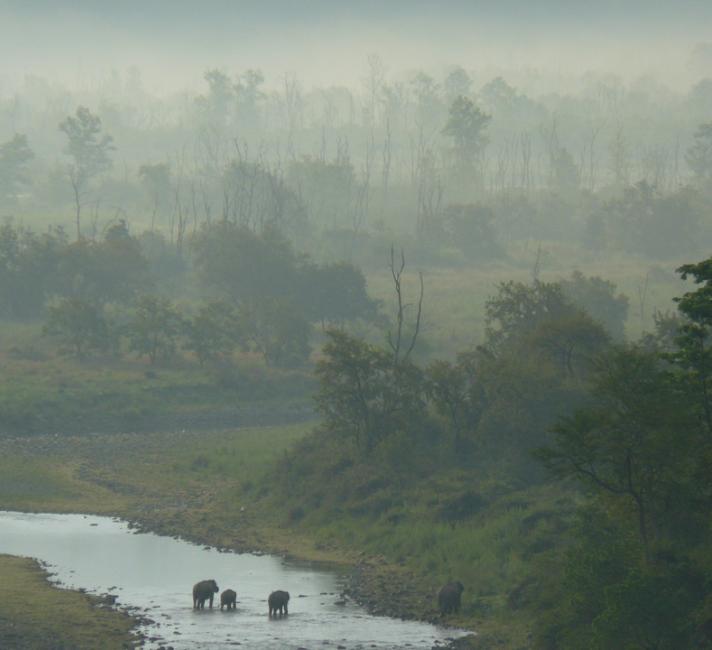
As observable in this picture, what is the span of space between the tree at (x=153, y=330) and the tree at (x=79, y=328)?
2.49m

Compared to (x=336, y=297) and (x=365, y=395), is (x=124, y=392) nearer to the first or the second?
(x=336, y=297)

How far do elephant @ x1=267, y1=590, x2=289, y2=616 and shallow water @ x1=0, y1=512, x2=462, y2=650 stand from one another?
1.44 ft

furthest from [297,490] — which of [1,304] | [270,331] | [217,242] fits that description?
[217,242]

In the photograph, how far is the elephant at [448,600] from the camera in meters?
45.3

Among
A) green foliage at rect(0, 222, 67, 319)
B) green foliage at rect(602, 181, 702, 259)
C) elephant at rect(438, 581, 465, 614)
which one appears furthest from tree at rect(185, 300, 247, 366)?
green foliage at rect(602, 181, 702, 259)

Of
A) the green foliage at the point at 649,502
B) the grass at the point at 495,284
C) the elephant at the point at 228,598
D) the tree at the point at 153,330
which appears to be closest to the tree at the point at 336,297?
the grass at the point at 495,284

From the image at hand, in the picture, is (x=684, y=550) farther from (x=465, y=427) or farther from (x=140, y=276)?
(x=140, y=276)

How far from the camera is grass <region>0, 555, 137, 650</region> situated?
39.4 metres

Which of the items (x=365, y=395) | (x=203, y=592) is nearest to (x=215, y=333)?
(x=365, y=395)

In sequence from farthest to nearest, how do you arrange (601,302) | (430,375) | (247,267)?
(247,267) < (601,302) < (430,375)

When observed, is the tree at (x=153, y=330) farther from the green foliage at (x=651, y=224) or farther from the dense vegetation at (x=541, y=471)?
the green foliage at (x=651, y=224)

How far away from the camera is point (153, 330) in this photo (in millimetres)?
106938

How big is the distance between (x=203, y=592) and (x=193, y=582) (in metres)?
4.90

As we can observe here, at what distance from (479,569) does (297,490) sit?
55.4 feet
